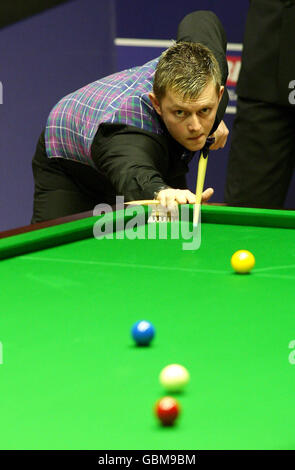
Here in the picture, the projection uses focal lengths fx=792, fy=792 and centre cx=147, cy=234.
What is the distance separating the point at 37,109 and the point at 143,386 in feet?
12.9

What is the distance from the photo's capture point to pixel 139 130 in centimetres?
275

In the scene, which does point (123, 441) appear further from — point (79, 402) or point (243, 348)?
point (243, 348)

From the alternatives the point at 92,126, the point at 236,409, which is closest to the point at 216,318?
the point at 236,409

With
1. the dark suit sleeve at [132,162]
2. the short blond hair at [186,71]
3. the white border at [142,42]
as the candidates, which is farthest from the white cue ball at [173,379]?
the white border at [142,42]

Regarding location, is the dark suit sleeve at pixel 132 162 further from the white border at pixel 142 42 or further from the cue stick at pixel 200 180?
the white border at pixel 142 42

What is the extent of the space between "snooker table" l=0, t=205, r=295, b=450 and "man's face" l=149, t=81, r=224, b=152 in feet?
1.93

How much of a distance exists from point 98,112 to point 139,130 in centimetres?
24

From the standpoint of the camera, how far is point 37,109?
15.9 ft

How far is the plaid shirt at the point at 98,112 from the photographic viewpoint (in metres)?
2.79

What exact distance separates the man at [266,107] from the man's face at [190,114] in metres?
0.98

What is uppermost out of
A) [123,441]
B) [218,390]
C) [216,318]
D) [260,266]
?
[260,266]

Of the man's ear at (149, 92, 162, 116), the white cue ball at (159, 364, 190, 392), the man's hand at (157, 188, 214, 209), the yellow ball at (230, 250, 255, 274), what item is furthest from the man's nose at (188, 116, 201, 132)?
the white cue ball at (159, 364, 190, 392)

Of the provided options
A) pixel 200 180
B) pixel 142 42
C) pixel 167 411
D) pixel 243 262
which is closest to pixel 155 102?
pixel 200 180

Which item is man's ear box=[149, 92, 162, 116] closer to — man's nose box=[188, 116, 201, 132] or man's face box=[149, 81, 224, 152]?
man's face box=[149, 81, 224, 152]
